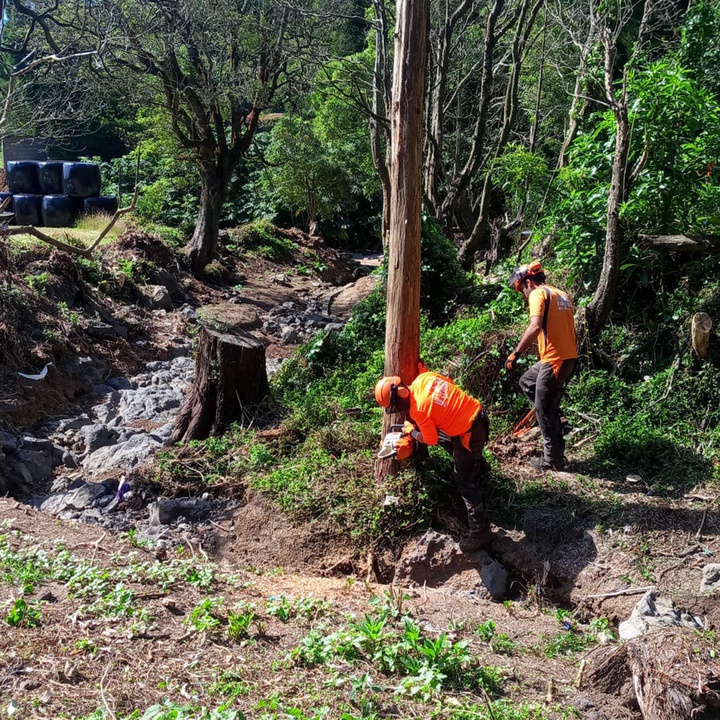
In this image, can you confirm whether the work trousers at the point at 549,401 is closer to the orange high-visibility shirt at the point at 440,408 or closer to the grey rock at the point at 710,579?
the orange high-visibility shirt at the point at 440,408

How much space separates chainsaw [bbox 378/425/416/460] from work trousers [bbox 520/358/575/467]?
52.7 inches

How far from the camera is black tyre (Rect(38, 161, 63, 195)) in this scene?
1925 cm

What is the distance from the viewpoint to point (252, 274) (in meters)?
18.9

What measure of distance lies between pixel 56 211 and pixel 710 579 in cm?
1754

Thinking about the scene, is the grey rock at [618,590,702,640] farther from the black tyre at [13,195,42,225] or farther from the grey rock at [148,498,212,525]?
the black tyre at [13,195,42,225]

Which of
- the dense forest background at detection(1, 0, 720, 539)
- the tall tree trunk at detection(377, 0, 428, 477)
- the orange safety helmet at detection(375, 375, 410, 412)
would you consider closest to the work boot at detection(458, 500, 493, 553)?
the tall tree trunk at detection(377, 0, 428, 477)

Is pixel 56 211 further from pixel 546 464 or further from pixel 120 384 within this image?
pixel 546 464

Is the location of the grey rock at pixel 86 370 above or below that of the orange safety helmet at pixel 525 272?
below

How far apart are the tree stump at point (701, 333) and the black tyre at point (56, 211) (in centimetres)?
1600

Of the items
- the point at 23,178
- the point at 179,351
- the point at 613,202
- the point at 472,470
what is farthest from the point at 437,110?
the point at 23,178

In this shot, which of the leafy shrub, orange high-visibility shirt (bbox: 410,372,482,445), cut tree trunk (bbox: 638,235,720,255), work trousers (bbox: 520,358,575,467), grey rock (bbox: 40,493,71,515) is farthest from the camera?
the leafy shrub

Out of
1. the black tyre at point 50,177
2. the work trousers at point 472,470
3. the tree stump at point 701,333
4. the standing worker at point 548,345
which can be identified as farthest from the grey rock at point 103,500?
the black tyre at point 50,177

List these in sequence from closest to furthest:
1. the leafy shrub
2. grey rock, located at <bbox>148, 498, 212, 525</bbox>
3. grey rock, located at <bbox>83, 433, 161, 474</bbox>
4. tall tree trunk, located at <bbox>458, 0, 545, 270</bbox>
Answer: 1. grey rock, located at <bbox>148, 498, 212, 525</bbox>
2. grey rock, located at <bbox>83, 433, 161, 474</bbox>
3. the leafy shrub
4. tall tree trunk, located at <bbox>458, 0, 545, 270</bbox>

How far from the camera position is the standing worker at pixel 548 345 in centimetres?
653
